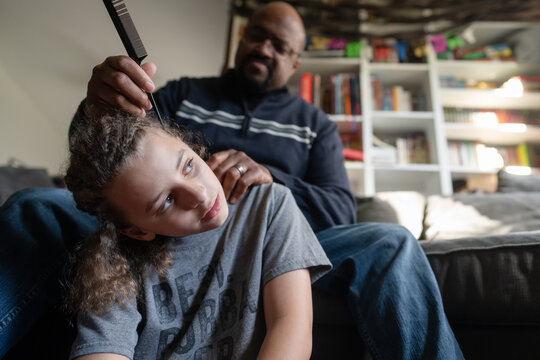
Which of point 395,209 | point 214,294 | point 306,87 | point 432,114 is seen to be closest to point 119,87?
point 214,294

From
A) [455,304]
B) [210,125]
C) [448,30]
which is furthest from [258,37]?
[448,30]

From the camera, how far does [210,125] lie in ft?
3.44

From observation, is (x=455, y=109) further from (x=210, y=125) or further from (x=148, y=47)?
(x=148, y=47)

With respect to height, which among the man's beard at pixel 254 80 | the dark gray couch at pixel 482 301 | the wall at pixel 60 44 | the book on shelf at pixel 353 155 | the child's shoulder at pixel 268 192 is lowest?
the dark gray couch at pixel 482 301

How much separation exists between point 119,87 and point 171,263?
312 millimetres

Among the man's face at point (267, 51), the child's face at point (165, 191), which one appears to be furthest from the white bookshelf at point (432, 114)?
the child's face at point (165, 191)

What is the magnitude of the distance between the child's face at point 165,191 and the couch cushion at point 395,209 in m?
0.81

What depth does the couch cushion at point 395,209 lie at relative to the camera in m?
1.24

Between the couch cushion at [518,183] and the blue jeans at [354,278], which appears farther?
the couch cushion at [518,183]

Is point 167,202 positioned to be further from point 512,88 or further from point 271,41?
point 512,88

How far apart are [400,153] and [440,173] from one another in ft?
0.99

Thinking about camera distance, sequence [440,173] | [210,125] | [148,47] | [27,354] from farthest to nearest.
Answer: [440,173] → [210,125] → [27,354] → [148,47]

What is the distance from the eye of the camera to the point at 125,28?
41 centimetres

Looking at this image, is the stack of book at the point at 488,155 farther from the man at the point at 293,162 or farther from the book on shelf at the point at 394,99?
the man at the point at 293,162
